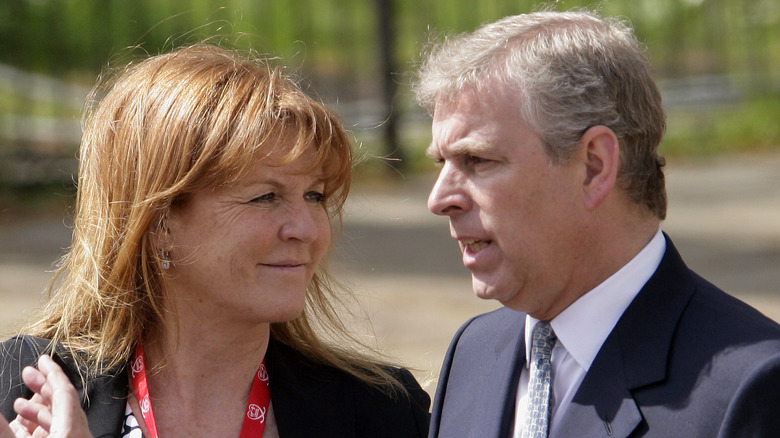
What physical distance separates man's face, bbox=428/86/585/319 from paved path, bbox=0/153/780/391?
258cm

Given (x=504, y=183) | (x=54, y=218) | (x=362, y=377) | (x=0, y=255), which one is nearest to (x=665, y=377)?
(x=504, y=183)

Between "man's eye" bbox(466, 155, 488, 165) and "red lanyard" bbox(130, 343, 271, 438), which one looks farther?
"red lanyard" bbox(130, 343, 271, 438)

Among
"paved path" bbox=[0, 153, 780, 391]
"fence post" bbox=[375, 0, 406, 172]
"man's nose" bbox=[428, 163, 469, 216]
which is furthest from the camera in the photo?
"fence post" bbox=[375, 0, 406, 172]

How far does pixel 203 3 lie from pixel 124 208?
772 cm

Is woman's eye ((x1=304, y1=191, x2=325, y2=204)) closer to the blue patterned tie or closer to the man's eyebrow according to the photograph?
the man's eyebrow

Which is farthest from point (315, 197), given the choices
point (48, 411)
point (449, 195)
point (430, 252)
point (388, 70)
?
point (388, 70)

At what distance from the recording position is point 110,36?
9.55 m

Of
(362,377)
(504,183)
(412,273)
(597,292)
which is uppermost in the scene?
(504,183)

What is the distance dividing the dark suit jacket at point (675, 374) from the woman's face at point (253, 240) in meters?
0.62

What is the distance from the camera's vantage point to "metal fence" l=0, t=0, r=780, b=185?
30.0 feet

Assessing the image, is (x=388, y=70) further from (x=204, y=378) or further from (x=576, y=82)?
(x=576, y=82)

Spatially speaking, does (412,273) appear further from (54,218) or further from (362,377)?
(362,377)

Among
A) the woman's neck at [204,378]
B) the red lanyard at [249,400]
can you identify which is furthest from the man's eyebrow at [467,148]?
the red lanyard at [249,400]

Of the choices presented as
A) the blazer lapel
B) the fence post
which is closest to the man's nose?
the blazer lapel
